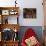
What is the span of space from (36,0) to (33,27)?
35.0 inches

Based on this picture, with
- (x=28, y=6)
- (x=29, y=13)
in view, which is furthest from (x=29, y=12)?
(x=28, y=6)

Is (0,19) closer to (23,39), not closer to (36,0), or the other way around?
(23,39)

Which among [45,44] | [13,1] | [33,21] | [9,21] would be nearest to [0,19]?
[9,21]

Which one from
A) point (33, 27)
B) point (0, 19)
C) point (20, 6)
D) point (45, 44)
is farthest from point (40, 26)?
point (0, 19)

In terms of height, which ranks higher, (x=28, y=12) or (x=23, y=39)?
(x=28, y=12)

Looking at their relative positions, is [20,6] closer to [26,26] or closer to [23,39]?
[26,26]

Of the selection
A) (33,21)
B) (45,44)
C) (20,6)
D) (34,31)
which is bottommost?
(45,44)

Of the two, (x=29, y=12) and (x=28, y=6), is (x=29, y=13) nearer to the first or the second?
(x=29, y=12)

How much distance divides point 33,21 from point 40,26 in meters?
0.28

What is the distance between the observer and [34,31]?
198 inches

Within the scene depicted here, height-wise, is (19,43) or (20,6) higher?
(20,6)

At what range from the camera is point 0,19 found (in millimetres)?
5004

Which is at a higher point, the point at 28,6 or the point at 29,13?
the point at 28,6

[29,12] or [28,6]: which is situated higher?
[28,6]
